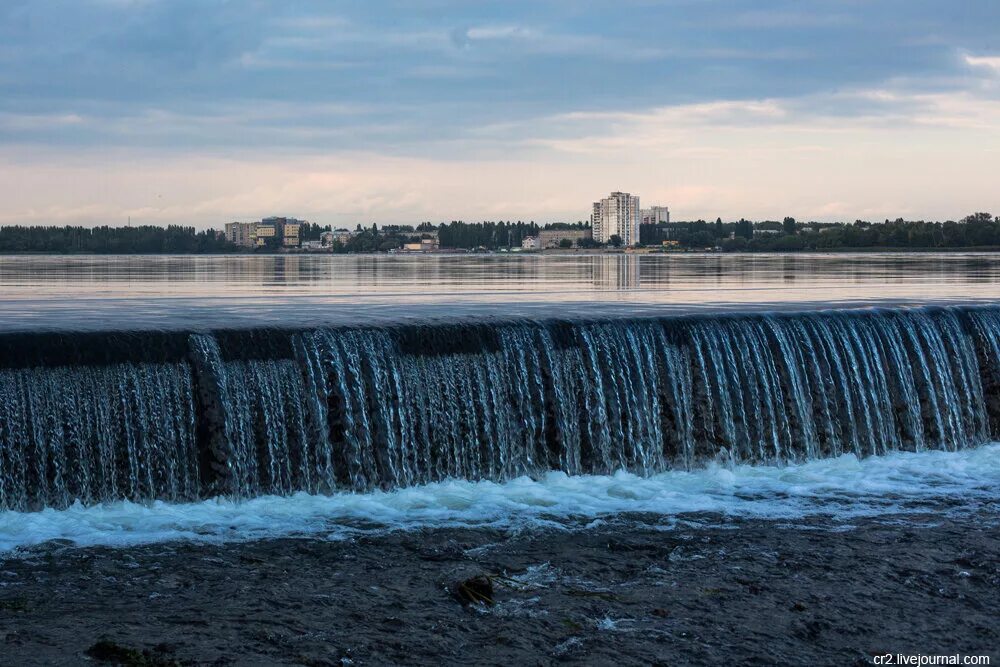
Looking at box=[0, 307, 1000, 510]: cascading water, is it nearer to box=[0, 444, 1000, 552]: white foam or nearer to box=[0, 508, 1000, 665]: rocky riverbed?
box=[0, 444, 1000, 552]: white foam

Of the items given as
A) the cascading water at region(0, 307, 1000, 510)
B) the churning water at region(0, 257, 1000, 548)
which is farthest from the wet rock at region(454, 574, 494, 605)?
the cascading water at region(0, 307, 1000, 510)

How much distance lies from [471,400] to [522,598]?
20.2ft

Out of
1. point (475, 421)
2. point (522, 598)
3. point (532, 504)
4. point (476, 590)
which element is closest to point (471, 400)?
point (475, 421)

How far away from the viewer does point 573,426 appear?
16.3 metres

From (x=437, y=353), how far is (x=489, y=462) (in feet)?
5.75

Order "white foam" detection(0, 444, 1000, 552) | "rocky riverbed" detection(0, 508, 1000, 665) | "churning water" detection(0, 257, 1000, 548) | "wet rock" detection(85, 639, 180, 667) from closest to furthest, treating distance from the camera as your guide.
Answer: "wet rock" detection(85, 639, 180, 667) → "rocky riverbed" detection(0, 508, 1000, 665) → "white foam" detection(0, 444, 1000, 552) → "churning water" detection(0, 257, 1000, 548)

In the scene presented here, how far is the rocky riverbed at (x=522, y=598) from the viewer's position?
8.64 metres

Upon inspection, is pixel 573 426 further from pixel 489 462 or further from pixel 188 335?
pixel 188 335

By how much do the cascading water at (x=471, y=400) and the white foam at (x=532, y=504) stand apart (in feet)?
1.40

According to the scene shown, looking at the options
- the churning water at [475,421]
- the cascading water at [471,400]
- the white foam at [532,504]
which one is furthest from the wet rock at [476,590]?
the cascading water at [471,400]

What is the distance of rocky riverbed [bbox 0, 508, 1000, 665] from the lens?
864 centimetres

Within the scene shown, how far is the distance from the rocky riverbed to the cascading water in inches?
97.5

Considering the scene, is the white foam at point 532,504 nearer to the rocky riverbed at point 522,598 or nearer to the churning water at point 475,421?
the churning water at point 475,421

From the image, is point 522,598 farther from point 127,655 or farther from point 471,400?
point 471,400
